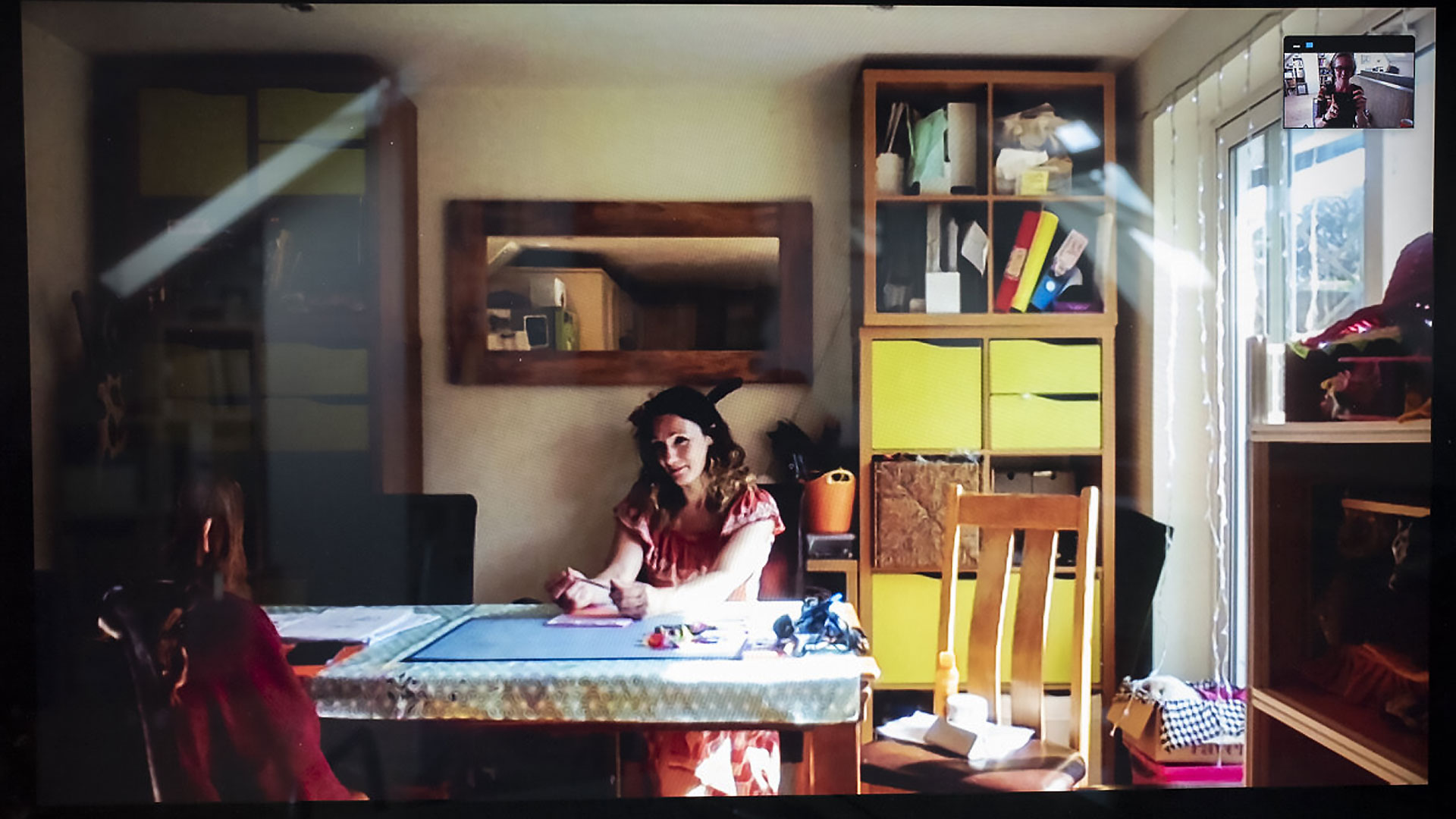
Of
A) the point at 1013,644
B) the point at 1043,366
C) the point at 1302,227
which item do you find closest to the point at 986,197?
the point at 1043,366

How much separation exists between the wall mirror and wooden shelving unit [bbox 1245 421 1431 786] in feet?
2.28

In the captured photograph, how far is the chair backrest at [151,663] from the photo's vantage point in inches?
37.1

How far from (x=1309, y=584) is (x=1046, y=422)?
0.46 metres

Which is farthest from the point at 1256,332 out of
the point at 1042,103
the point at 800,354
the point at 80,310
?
the point at 80,310

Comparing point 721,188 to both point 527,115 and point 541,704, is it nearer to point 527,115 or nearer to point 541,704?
point 527,115

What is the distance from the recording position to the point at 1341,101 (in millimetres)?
→ 958

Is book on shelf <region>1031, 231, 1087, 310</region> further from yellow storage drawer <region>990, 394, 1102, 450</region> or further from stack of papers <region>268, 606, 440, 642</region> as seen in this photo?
stack of papers <region>268, 606, 440, 642</region>

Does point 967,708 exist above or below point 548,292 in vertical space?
below

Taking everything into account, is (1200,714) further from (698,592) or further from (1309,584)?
(698,592)

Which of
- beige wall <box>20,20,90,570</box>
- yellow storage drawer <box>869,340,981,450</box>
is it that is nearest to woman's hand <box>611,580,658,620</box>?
yellow storage drawer <box>869,340,981,450</box>

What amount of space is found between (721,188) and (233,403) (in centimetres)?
66

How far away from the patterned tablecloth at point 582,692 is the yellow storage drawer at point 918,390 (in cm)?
32

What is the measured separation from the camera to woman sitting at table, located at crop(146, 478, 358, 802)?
0.94 metres

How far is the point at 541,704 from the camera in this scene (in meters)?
0.93
